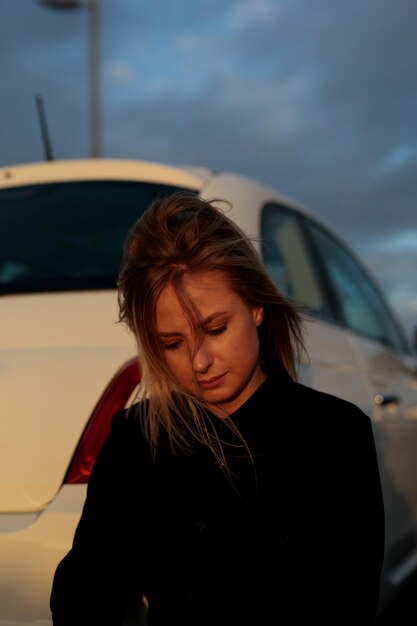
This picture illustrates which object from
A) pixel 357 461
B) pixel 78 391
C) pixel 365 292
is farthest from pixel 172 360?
pixel 365 292

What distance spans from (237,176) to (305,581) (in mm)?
1761

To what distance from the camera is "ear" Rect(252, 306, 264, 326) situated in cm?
199

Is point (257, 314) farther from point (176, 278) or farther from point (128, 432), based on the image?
point (128, 432)

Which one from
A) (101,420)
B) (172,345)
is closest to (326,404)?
(172,345)

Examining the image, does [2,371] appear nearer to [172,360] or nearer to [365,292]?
[172,360]

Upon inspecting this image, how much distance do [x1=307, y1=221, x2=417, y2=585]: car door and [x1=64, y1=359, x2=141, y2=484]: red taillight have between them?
1118mm

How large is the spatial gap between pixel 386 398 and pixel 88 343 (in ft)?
5.02

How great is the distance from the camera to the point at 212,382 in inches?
73.1

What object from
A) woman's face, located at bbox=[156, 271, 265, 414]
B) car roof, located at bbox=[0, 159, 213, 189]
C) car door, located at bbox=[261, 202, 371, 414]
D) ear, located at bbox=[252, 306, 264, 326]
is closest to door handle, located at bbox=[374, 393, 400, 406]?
car door, located at bbox=[261, 202, 371, 414]

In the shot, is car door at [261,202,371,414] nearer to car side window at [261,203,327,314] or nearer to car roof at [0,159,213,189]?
car side window at [261,203,327,314]

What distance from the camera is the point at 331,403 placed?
6.17ft

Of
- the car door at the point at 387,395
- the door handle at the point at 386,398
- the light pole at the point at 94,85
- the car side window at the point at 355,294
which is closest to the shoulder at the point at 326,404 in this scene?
the car door at the point at 387,395

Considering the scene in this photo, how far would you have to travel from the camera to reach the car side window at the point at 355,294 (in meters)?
3.85

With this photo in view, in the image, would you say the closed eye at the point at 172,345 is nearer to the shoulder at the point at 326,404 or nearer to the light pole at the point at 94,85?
the shoulder at the point at 326,404
